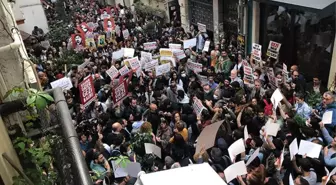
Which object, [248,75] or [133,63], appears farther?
[133,63]

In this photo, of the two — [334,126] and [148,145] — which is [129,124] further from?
[334,126]

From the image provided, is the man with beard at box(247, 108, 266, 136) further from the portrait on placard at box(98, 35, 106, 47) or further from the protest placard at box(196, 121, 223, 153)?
the portrait on placard at box(98, 35, 106, 47)

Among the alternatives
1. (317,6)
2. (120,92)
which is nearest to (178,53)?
(120,92)

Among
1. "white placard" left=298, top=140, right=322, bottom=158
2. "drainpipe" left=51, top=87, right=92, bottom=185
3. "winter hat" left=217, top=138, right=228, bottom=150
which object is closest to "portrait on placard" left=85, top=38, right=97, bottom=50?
"winter hat" left=217, top=138, right=228, bottom=150

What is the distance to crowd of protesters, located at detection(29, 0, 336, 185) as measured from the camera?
228 inches

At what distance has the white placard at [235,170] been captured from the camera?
5.36 meters

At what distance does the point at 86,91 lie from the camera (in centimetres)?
894

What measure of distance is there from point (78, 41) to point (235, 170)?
11.4 m

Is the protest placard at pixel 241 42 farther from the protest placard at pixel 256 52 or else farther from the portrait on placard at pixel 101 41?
the portrait on placard at pixel 101 41

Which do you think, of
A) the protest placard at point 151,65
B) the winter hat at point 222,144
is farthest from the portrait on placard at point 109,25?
the winter hat at point 222,144

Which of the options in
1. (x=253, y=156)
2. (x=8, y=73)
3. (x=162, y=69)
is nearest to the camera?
(x=8, y=73)

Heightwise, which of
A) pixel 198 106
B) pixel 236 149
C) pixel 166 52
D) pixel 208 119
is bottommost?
pixel 208 119

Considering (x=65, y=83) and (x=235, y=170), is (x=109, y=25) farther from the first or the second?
(x=235, y=170)

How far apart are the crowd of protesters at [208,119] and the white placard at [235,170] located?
5.9 inches
